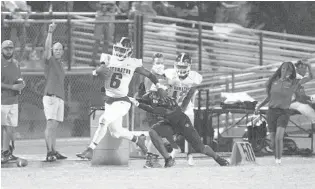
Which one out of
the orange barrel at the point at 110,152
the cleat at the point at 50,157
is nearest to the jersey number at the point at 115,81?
the orange barrel at the point at 110,152

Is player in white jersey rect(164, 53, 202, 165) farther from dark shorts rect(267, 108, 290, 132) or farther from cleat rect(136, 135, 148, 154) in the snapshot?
dark shorts rect(267, 108, 290, 132)

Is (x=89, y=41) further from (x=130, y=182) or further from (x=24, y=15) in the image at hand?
(x=130, y=182)

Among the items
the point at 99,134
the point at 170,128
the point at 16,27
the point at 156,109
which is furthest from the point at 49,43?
the point at 16,27

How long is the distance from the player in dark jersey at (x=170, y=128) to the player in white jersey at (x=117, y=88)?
0.23 metres

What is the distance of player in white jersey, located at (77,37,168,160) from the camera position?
1530 centimetres

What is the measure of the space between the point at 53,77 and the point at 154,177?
13.9 feet

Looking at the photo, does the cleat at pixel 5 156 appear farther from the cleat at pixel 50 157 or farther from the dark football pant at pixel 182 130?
the dark football pant at pixel 182 130

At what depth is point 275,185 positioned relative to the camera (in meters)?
11.8

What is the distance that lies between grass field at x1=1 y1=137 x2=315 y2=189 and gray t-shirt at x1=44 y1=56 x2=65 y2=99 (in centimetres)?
133

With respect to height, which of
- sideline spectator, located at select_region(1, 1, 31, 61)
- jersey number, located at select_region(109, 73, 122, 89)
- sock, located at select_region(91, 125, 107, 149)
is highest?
sideline spectator, located at select_region(1, 1, 31, 61)

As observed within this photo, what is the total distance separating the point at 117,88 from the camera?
15.5 m

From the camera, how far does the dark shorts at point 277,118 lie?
16203mm

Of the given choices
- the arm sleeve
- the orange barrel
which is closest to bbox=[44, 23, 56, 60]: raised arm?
the orange barrel

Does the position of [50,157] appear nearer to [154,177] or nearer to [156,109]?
[156,109]
